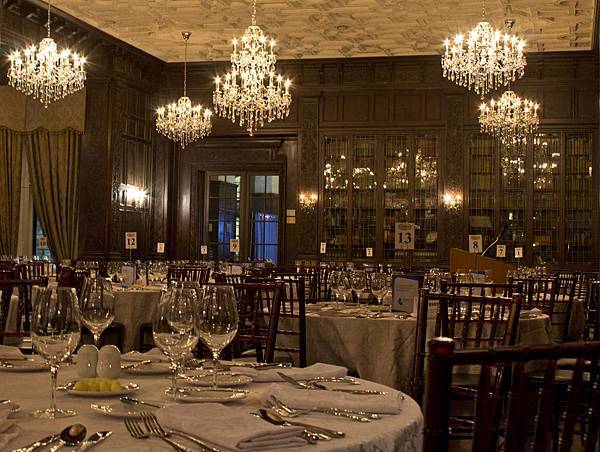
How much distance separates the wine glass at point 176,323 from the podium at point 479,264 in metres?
6.20

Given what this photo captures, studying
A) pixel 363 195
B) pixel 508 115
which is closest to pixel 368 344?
pixel 508 115

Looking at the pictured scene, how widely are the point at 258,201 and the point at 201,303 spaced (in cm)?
1284

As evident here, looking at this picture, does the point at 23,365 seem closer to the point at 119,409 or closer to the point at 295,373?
the point at 119,409

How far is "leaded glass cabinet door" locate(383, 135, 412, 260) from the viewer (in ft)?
45.8

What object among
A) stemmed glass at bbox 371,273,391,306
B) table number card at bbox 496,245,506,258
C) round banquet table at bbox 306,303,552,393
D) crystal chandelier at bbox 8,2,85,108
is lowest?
round banquet table at bbox 306,303,552,393

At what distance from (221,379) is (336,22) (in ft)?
36.0

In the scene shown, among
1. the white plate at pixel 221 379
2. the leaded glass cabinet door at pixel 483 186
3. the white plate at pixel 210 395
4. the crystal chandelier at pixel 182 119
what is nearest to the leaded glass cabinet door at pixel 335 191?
the leaded glass cabinet door at pixel 483 186

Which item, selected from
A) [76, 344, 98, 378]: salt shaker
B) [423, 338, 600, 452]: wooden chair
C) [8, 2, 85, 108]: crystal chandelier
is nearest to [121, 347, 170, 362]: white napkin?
[76, 344, 98, 378]: salt shaker

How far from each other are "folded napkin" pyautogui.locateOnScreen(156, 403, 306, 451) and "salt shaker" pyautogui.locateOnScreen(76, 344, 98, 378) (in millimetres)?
489

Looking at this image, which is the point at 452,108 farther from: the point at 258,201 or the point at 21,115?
the point at 21,115

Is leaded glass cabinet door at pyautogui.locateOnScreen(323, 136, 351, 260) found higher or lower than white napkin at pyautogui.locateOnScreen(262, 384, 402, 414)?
higher

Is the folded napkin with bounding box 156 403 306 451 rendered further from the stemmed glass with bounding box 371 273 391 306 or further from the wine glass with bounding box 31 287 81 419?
the stemmed glass with bounding box 371 273 391 306

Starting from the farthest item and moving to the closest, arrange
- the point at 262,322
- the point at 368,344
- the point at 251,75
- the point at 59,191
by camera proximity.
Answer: the point at 59,191
the point at 251,75
the point at 262,322
the point at 368,344

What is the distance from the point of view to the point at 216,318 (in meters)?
1.86
